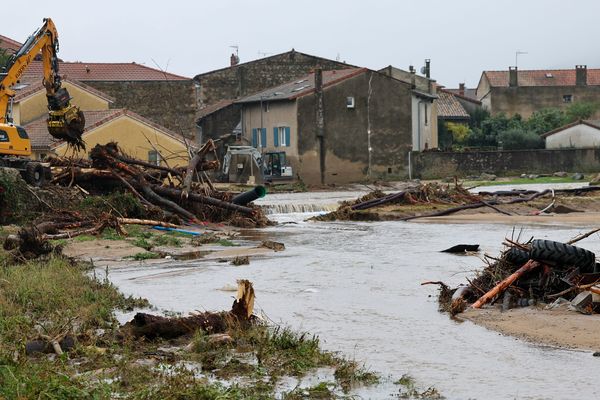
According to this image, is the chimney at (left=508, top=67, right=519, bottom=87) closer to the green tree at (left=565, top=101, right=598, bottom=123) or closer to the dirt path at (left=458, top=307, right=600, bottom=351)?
the green tree at (left=565, top=101, right=598, bottom=123)

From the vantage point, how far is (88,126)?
5197cm

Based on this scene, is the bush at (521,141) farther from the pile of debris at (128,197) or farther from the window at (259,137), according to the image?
the pile of debris at (128,197)

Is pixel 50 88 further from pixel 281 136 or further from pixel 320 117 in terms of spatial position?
pixel 281 136

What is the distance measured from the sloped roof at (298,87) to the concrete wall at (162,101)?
11.8 ft

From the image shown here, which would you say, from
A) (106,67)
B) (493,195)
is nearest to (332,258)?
(493,195)

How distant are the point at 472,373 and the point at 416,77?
70.0m

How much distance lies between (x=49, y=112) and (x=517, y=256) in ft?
61.5

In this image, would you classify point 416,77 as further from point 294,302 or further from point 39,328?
point 39,328

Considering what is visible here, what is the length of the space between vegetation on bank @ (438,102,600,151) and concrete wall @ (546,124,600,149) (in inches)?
64.0

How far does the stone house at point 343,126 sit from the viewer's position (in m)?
67.0

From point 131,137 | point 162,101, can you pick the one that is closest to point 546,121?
point 162,101

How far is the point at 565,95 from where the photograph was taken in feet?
325

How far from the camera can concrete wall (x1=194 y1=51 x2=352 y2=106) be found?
257ft

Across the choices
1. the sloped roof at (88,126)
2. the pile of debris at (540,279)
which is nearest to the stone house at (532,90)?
the sloped roof at (88,126)
